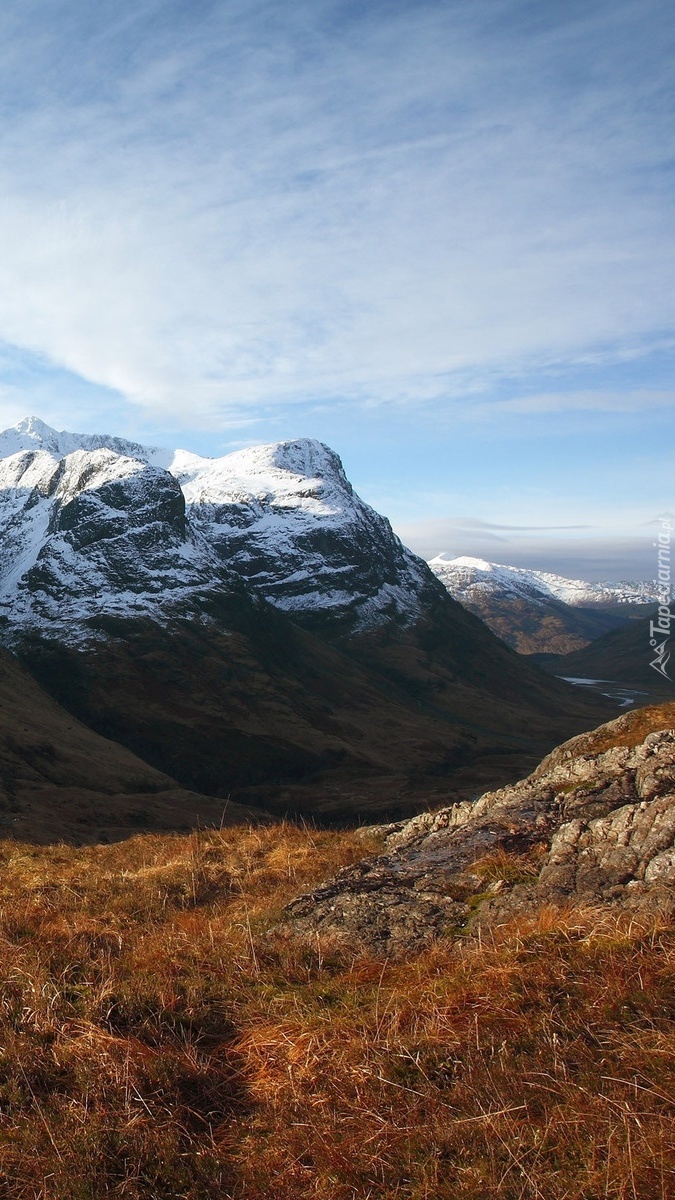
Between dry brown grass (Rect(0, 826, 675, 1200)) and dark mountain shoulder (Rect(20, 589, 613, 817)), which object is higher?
dry brown grass (Rect(0, 826, 675, 1200))

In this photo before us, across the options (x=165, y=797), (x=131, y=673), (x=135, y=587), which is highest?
(x=135, y=587)

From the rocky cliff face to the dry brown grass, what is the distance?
77cm

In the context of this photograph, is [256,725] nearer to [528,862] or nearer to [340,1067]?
[528,862]

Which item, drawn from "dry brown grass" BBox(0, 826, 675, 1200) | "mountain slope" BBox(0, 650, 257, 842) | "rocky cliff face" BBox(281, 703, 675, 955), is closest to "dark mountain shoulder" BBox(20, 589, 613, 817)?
"mountain slope" BBox(0, 650, 257, 842)

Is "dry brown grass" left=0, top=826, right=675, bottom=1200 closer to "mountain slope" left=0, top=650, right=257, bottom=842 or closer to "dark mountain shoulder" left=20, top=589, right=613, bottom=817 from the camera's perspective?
"mountain slope" left=0, top=650, right=257, bottom=842

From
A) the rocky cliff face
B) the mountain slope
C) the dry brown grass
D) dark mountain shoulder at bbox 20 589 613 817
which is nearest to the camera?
the dry brown grass

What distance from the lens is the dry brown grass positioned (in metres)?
4.44

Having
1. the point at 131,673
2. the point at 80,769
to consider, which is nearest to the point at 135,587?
the point at 131,673

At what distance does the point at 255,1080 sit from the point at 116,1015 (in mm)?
1677

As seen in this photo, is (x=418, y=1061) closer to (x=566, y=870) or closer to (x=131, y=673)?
(x=566, y=870)

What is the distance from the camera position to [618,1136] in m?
4.34

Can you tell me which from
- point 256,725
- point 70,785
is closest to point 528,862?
point 70,785

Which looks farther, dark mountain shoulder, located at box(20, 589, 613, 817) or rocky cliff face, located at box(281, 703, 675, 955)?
dark mountain shoulder, located at box(20, 589, 613, 817)

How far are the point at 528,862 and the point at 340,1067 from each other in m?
5.22
